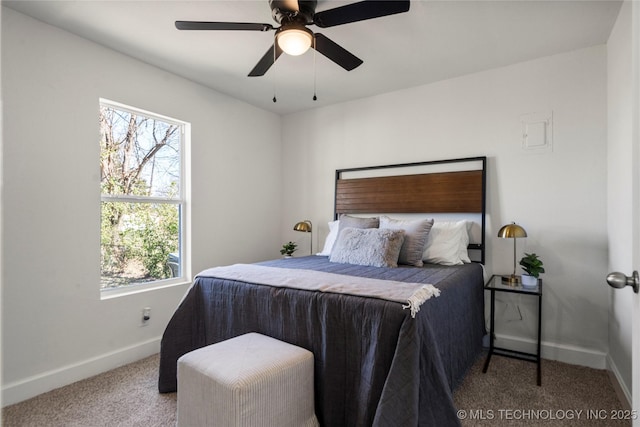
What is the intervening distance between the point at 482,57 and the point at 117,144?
3172 mm

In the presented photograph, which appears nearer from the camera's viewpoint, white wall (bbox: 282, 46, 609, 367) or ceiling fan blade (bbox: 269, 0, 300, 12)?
ceiling fan blade (bbox: 269, 0, 300, 12)

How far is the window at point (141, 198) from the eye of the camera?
281 centimetres

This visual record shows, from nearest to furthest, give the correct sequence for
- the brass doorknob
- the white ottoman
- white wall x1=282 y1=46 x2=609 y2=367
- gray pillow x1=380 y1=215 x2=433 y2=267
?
the brass doorknob, the white ottoman, white wall x1=282 y1=46 x2=609 y2=367, gray pillow x1=380 y1=215 x2=433 y2=267

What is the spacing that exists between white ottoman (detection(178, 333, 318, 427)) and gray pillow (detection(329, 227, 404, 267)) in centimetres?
108

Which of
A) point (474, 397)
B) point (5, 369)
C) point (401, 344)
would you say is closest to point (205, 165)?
point (5, 369)

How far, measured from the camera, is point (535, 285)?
2.57 metres

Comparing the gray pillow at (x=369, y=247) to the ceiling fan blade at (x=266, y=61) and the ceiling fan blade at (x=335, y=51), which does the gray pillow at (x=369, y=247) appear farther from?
the ceiling fan blade at (x=266, y=61)

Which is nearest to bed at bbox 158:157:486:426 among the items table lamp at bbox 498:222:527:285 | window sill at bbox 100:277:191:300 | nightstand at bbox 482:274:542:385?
nightstand at bbox 482:274:542:385

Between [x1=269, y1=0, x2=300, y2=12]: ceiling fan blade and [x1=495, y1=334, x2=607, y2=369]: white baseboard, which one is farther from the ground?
[x1=269, y1=0, x2=300, y2=12]: ceiling fan blade

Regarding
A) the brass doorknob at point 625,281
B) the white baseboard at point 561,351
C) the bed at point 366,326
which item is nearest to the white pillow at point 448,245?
the bed at point 366,326

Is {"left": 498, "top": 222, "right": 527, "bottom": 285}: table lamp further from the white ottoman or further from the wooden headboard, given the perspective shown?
the white ottoman

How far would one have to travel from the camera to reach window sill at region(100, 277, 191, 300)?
109 inches

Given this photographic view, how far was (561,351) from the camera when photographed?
2.76 meters

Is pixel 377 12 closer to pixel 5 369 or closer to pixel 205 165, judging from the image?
pixel 205 165
